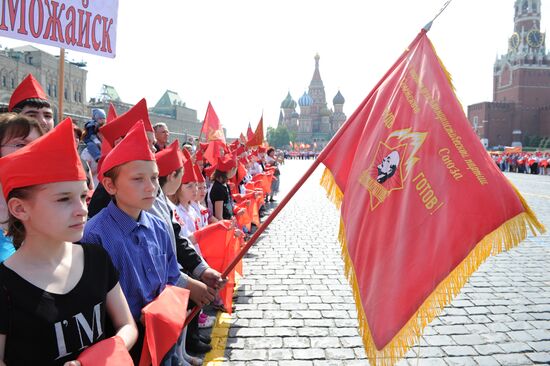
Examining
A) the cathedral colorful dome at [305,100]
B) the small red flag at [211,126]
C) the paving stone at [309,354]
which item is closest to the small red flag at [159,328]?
the paving stone at [309,354]

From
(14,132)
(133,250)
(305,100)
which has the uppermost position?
(305,100)

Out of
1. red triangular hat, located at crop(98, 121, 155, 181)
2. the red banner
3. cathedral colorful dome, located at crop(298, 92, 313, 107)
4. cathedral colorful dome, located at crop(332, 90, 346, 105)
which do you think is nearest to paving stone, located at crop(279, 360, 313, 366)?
red triangular hat, located at crop(98, 121, 155, 181)

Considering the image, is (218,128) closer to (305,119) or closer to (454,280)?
(454,280)

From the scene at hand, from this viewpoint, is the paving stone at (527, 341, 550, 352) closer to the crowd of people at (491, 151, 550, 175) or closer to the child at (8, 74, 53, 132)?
the child at (8, 74, 53, 132)

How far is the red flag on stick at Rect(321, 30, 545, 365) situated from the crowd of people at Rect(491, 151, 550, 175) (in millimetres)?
35608

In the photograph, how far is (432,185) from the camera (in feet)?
8.86

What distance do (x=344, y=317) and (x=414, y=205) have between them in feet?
7.86

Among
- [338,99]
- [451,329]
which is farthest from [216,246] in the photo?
[338,99]

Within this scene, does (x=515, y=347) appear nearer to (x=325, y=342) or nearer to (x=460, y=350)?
(x=460, y=350)

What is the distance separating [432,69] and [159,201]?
220 centimetres

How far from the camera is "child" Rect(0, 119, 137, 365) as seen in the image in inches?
64.7

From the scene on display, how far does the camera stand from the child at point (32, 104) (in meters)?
3.67

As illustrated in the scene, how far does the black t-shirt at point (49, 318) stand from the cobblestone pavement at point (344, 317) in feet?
6.94

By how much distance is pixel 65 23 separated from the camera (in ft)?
13.8
